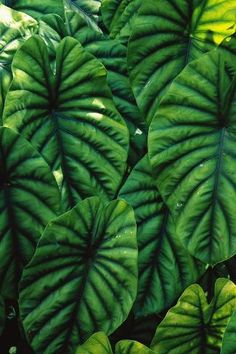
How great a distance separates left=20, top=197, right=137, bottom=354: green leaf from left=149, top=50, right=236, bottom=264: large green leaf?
11 centimetres

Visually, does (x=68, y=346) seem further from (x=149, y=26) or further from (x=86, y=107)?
(x=149, y=26)

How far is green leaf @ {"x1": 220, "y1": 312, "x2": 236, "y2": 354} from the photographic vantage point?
102 centimetres

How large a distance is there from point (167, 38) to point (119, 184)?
0.32 m

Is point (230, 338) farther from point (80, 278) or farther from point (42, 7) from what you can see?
point (42, 7)

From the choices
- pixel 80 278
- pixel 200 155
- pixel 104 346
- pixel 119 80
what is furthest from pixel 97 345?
pixel 119 80

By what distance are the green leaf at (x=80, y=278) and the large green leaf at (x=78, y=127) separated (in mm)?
70

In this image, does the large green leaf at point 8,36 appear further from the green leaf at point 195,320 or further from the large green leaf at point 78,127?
the green leaf at point 195,320

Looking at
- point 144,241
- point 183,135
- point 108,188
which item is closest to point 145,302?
point 144,241

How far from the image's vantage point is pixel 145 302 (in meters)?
1.16

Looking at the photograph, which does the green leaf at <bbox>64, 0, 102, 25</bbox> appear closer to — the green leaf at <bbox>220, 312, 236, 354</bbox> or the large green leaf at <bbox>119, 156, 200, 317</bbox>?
the large green leaf at <bbox>119, 156, 200, 317</bbox>

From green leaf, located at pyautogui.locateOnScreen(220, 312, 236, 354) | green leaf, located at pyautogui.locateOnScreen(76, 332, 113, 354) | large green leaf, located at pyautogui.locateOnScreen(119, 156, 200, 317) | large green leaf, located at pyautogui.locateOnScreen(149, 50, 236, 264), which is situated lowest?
green leaf, located at pyautogui.locateOnScreen(76, 332, 113, 354)

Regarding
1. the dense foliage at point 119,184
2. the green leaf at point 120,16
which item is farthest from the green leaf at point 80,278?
the green leaf at point 120,16

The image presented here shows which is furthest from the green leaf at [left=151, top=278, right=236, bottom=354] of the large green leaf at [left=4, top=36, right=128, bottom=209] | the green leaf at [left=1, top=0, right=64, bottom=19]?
the green leaf at [left=1, top=0, right=64, bottom=19]

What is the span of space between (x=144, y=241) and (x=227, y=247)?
18cm
